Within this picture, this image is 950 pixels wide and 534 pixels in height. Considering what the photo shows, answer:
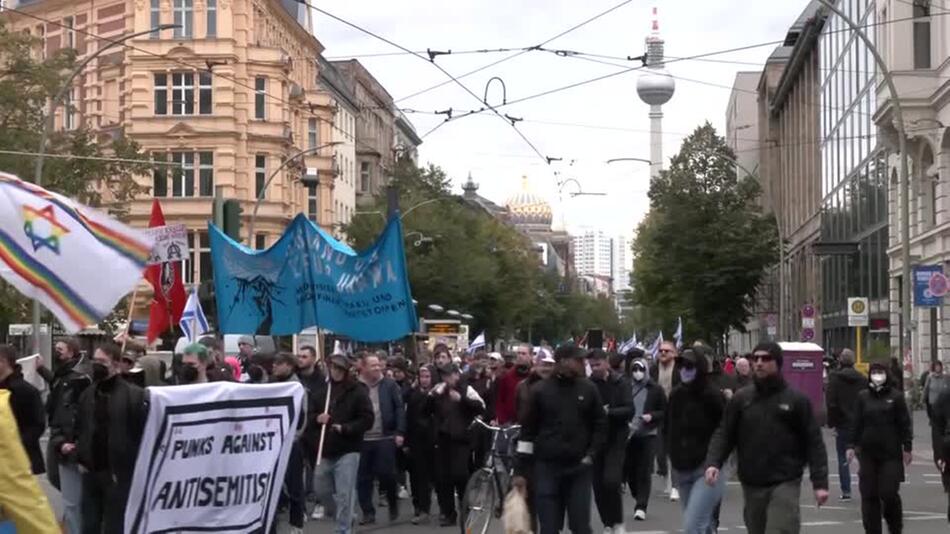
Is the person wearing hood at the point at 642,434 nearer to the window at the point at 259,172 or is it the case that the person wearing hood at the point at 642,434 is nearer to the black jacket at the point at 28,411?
the black jacket at the point at 28,411

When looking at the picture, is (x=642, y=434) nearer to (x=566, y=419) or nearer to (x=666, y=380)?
(x=666, y=380)

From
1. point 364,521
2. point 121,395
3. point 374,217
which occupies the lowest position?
point 364,521

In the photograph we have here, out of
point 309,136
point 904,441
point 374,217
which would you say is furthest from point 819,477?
point 309,136

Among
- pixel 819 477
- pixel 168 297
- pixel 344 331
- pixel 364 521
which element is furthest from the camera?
pixel 168 297

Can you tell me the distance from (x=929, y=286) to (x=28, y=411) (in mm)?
26640

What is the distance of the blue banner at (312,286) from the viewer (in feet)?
60.3

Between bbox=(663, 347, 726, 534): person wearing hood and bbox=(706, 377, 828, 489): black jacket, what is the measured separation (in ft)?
6.69

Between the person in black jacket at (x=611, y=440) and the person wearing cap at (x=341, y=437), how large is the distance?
2.02 meters

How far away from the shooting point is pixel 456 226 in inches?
3004

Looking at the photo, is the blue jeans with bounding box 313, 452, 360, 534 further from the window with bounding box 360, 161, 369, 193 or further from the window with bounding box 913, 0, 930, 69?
the window with bounding box 360, 161, 369, 193

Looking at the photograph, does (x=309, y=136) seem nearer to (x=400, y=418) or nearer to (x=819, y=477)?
(x=400, y=418)

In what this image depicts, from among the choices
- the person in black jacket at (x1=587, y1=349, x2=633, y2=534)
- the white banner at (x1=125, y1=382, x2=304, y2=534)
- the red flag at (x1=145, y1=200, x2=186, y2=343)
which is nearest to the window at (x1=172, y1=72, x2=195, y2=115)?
the red flag at (x1=145, y1=200, x2=186, y2=343)

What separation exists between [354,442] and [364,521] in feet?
11.6

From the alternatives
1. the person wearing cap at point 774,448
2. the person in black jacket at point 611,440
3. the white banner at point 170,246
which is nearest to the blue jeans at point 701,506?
the person wearing cap at point 774,448
